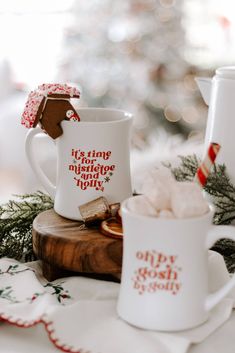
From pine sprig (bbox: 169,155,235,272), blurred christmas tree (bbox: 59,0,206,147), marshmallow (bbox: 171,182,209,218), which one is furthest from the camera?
blurred christmas tree (bbox: 59,0,206,147)

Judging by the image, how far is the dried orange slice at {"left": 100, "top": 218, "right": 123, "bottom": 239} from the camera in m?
0.76

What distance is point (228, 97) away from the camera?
90 cm

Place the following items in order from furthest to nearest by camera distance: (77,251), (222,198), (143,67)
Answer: (143,67), (222,198), (77,251)

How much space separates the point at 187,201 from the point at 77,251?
0.19 meters

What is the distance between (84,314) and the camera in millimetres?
675

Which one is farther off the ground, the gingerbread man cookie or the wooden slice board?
the gingerbread man cookie

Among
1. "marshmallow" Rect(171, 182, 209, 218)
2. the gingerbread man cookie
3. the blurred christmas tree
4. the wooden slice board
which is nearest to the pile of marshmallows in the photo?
"marshmallow" Rect(171, 182, 209, 218)

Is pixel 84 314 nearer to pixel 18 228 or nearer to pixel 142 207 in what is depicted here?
pixel 142 207

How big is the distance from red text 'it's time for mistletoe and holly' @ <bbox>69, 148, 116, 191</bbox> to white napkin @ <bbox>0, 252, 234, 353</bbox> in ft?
0.44

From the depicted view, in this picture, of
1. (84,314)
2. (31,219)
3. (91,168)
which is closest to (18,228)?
(31,219)

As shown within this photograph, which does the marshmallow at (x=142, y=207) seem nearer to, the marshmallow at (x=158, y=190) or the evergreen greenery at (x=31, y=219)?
the marshmallow at (x=158, y=190)

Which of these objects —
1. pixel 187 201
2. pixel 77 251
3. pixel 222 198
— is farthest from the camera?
pixel 222 198

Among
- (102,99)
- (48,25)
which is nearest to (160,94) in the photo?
(102,99)

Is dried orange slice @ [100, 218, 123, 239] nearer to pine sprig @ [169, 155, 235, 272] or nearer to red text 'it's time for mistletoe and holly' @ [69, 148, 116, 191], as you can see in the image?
red text 'it's time for mistletoe and holly' @ [69, 148, 116, 191]
